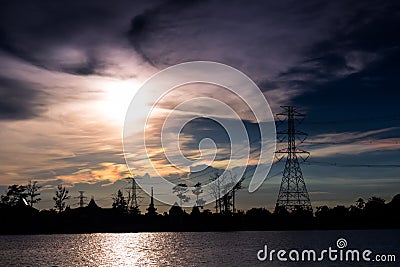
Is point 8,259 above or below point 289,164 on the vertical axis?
below

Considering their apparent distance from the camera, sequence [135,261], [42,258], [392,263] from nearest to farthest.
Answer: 1. [392,263]
2. [135,261]
3. [42,258]

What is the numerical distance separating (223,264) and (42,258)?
6046cm

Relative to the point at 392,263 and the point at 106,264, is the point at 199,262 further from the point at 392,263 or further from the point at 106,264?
the point at 392,263

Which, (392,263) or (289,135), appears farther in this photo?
(289,135)

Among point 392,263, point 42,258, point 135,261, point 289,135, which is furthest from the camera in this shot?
point 42,258

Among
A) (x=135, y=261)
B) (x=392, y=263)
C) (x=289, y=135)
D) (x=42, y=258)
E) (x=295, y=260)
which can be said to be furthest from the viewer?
(x=42, y=258)

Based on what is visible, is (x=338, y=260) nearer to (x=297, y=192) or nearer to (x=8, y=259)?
(x=297, y=192)

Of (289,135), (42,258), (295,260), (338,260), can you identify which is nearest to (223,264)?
(295,260)

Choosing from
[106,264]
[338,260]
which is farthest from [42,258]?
[338,260]

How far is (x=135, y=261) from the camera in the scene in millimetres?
139875

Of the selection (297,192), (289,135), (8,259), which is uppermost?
(289,135)

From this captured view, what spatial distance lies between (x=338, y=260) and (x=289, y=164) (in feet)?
84.1

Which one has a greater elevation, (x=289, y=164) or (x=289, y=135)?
(x=289, y=135)

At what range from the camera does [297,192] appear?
136 meters
